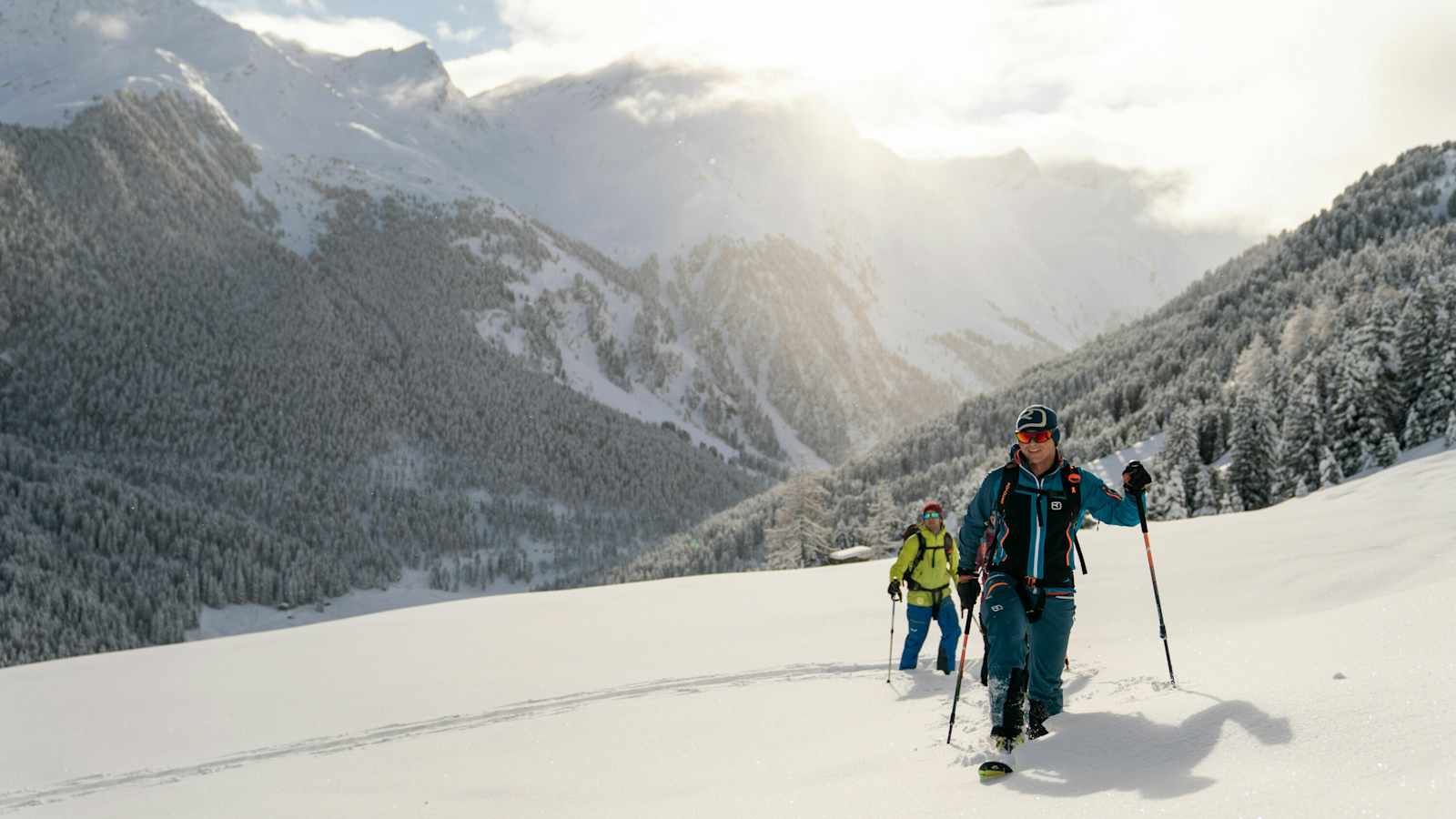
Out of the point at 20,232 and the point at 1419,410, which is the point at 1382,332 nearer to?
the point at 1419,410

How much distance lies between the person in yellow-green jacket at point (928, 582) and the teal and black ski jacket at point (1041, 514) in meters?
4.54

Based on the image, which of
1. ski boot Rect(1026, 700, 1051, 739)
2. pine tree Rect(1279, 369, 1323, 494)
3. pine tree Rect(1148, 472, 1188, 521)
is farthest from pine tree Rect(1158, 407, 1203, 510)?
ski boot Rect(1026, 700, 1051, 739)

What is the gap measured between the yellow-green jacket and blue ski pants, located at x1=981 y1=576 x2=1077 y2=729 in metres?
4.90

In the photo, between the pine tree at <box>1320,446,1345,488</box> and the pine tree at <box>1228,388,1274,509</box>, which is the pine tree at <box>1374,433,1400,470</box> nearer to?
the pine tree at <box>1320,446,1345,488</box>

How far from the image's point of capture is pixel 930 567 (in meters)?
12.2

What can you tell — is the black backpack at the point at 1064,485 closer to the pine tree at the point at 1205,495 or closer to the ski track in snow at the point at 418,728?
the ski track in snow at the point at 418,728

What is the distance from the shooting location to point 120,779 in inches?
451

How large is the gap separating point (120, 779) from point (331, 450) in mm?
168765

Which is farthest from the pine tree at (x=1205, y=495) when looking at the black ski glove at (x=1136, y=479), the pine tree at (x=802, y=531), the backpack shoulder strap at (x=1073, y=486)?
the backpack shoulder strap at (x=1073, y=486)

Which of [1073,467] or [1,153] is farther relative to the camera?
[1,153]

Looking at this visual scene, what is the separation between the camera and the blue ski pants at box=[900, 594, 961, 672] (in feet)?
38.3

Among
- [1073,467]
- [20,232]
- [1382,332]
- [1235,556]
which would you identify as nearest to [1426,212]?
[1382,332]

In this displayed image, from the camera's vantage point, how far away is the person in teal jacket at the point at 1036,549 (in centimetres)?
685

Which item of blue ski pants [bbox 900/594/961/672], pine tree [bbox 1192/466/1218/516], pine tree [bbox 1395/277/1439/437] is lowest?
pine tree [bbox 1192/466/1218/516]
